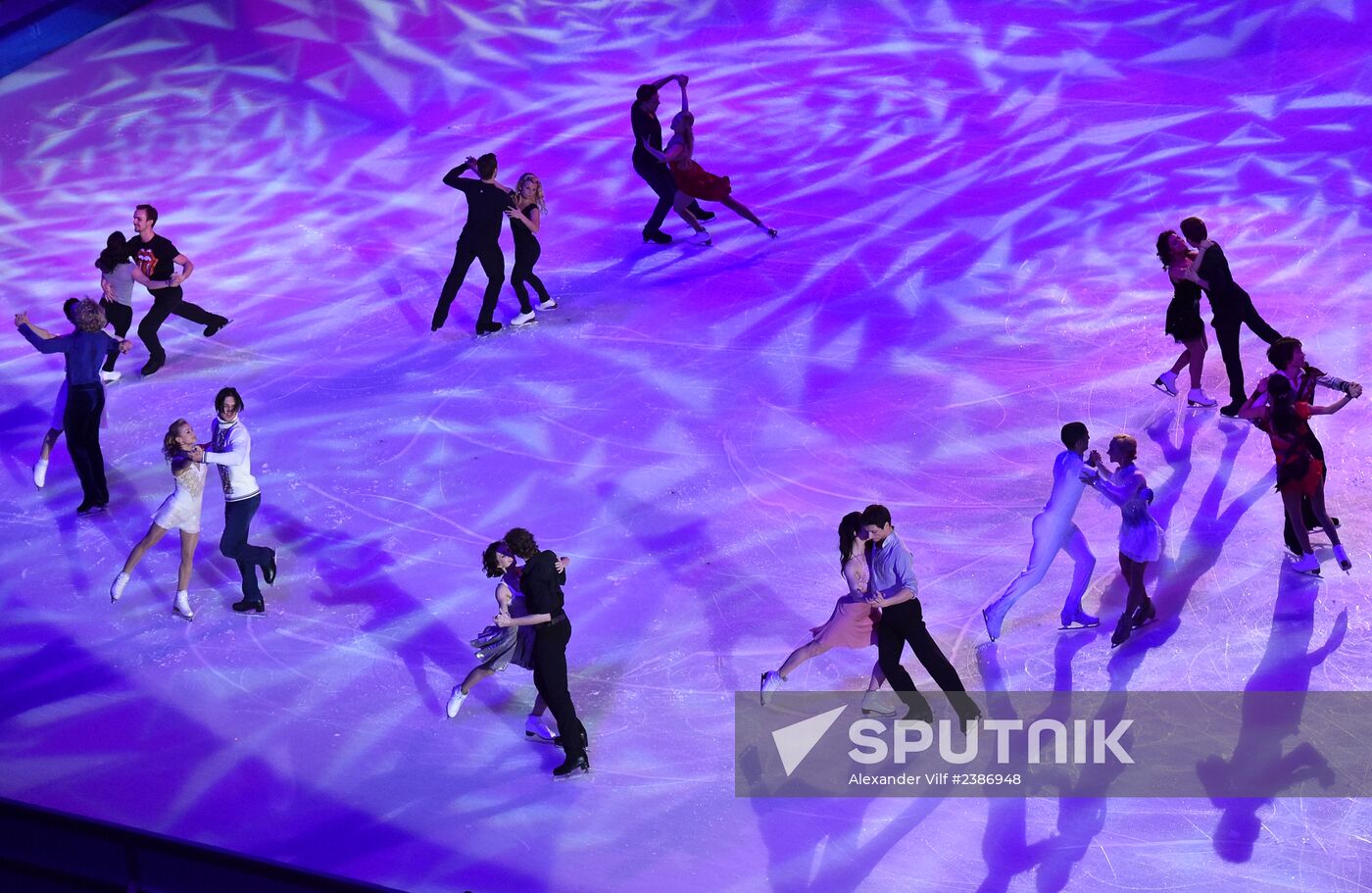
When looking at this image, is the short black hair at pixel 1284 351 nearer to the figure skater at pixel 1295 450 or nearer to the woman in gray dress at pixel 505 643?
the figure skater at pixel 1295 450

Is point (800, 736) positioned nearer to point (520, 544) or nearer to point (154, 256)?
point (520, 544)

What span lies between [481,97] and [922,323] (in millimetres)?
6748

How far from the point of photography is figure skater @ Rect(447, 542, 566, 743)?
23.7 feet

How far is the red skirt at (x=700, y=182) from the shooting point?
41.0 feet

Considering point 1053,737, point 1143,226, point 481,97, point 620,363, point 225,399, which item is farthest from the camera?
point 481,97

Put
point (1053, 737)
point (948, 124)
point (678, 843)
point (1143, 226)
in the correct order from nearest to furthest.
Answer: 1. point (678, 843)
2. point (1053, 737)
3. point (1143, 226)
4. point (948, 124)

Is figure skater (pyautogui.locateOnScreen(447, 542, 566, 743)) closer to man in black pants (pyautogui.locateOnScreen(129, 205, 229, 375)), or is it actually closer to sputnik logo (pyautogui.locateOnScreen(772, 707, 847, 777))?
sputnik logo (pyautogui.locateOnScreen(772, 707, 847, 777))

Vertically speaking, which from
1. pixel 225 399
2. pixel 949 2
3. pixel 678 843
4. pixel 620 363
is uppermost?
pixel 949 2

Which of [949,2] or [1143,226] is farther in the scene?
[949,2]

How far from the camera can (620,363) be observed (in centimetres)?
1112

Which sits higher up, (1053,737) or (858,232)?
(858,232)

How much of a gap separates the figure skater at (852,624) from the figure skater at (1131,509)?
4.19 feet

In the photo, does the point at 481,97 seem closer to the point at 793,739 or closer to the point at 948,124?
the point at 948,124

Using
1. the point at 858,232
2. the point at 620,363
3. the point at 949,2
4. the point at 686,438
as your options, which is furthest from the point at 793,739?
the point at 949,2
